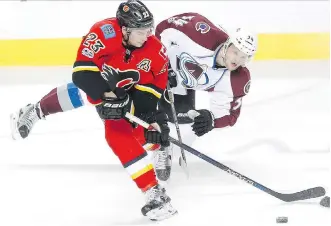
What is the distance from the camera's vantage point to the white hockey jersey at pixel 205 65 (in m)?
3.26

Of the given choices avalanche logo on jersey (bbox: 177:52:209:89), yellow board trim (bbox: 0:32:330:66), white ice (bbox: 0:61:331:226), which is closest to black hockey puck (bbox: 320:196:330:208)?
white ice (bbox: 0:61:331:226)

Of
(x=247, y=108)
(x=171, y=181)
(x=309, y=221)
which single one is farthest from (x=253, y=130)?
(x=309, y=221)

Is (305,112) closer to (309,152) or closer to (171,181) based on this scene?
(309,152)

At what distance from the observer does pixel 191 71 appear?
134 inches

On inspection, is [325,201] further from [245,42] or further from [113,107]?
[113,107]

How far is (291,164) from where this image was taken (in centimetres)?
348

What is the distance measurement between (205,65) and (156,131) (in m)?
0.58

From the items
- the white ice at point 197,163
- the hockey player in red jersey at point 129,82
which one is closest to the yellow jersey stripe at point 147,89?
the hockey player in red jersey at point 129,82

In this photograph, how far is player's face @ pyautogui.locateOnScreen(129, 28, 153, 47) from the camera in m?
2.81

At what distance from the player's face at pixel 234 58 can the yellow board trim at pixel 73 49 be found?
1.59 metres

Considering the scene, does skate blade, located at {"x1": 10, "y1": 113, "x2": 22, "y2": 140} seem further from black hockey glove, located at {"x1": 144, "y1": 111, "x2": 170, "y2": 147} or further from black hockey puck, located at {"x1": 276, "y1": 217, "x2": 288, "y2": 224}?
black hockey puck, located at {"x1": 276, "y1": 217, "x2": 288, "y2": 224}

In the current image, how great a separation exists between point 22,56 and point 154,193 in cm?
223

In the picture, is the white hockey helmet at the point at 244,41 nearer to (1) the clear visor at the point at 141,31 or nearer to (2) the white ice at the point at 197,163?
(1) the clear visor at the point at 141,31

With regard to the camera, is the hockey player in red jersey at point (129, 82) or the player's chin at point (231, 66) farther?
the player's chin at point (231, 66)
